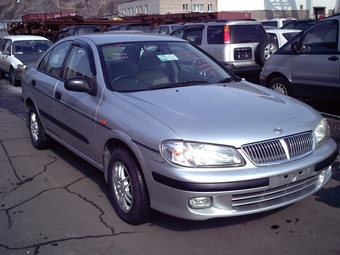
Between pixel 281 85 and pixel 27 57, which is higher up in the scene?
pixel 27 57

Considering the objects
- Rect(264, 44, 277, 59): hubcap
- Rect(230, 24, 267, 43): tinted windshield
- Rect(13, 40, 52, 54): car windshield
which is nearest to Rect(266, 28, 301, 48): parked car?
Rect(230, 24, 267, 43): tinted windshield

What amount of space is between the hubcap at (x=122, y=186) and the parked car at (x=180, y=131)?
1 centimetres

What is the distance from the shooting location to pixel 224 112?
394 cm

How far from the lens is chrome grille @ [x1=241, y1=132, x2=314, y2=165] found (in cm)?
356

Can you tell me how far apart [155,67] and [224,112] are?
50.6 inches

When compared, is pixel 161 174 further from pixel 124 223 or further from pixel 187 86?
pixel 187 86

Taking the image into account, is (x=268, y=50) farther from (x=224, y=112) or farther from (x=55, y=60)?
(x=224, y=112)

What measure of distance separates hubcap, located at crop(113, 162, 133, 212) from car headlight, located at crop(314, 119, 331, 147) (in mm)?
1757

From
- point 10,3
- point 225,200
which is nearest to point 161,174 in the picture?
point 225,200

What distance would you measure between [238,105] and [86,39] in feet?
7.04

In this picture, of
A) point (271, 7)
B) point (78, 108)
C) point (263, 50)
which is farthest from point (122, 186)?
point (271, 7)

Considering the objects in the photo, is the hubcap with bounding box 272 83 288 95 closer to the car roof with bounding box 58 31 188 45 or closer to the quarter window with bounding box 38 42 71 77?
the car roof with bounding box 58 31 188 45

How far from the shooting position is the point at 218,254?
140 inches

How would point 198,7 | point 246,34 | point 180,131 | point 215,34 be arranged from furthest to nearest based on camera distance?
point 198,7, point 215,34, point 246,34, point 180,131
